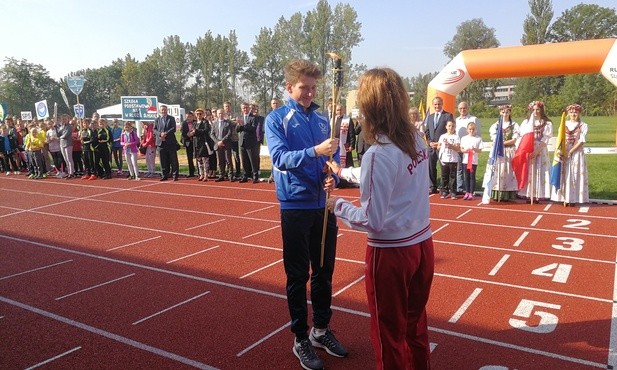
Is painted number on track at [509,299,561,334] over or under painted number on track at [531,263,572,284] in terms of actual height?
under

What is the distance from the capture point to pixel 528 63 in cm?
1155

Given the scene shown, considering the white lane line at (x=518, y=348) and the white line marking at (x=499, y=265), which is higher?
the white line marking at (x=499, y=265)

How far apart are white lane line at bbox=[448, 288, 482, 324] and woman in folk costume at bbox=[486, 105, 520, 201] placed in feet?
17.3

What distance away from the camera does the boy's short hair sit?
3.15m

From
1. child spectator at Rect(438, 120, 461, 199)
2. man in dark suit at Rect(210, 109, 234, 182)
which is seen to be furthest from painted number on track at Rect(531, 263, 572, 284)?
man in dark suit at Rect(210, 109, 234, 182)

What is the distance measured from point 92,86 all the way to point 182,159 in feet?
289

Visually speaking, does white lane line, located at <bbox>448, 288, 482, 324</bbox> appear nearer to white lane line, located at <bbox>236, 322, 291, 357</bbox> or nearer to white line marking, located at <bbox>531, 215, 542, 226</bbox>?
white lane line, located at <bbox>236, 322, 291, 357</bbox>

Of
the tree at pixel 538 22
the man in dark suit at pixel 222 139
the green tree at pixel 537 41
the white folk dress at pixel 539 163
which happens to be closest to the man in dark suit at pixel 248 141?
the man in dark suit at pixel 222 139

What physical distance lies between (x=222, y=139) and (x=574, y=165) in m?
9.05

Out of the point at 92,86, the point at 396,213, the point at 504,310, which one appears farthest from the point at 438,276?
the point at 92,86

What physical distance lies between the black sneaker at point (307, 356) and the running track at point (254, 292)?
0.50 ft

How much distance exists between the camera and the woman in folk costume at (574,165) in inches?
347

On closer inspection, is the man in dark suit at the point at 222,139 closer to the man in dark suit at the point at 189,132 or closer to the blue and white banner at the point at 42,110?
the man in dark suit at the point at 189,132

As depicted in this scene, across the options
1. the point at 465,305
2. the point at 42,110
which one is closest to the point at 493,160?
the point at 465,305
